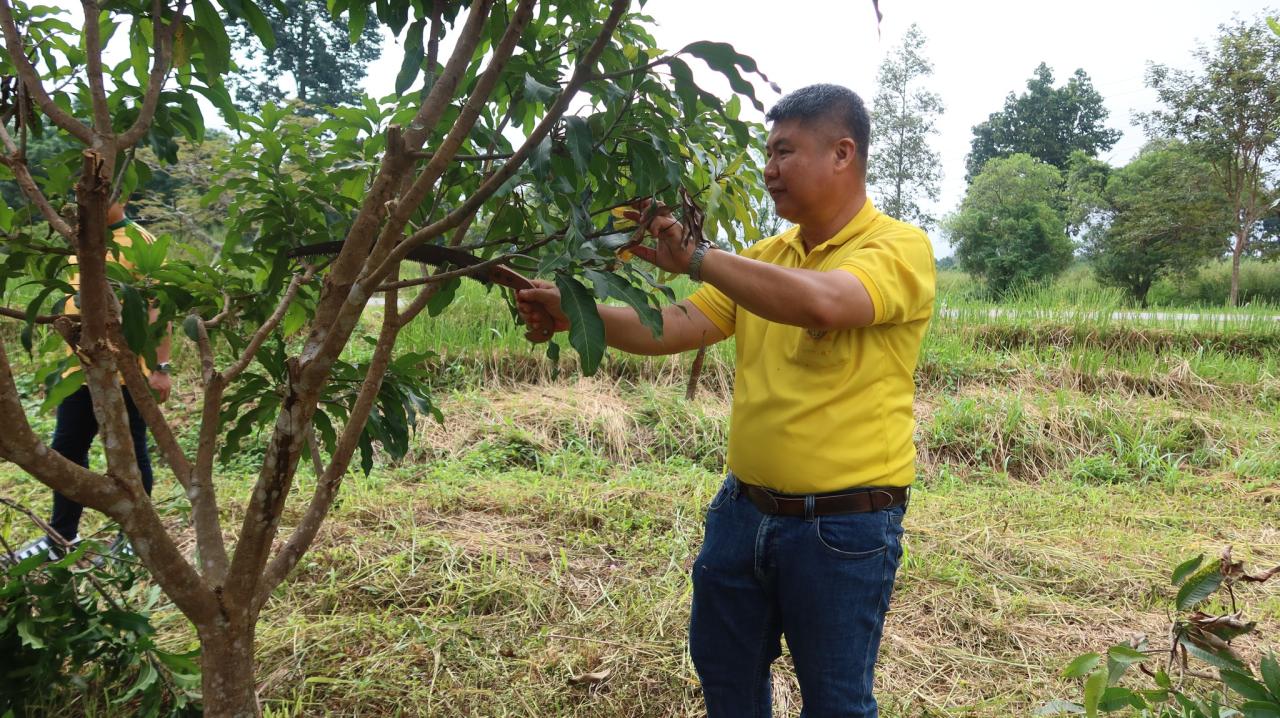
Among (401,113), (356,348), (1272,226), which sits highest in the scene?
(1272,226)

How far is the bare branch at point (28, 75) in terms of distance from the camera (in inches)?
44.4

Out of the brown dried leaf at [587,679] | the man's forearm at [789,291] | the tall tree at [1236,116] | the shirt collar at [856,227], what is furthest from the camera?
the tall tree at [1236,116]

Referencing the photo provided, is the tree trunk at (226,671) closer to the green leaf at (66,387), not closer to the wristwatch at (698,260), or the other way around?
the green leaf at (66,387)

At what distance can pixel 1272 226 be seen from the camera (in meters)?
14.4

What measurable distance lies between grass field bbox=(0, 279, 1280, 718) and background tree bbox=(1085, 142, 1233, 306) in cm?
832

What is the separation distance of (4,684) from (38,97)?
48.1 inches

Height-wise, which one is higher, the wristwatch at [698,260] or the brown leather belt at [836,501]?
the wristwatch at [698,260]

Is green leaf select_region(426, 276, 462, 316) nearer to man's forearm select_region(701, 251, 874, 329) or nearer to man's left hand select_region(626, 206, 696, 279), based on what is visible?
man's left hand select_region(626, 206, 696, 279)

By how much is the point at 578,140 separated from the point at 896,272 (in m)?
0.60

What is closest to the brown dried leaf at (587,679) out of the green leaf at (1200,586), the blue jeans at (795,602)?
the blue jeans at (795,602)

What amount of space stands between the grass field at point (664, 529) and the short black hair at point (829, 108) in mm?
1542

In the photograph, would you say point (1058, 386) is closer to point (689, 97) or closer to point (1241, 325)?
point (1241, 325)

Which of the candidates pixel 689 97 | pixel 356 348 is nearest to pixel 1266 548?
pixel 689 97

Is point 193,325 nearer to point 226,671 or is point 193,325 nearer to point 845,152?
point 226,671
